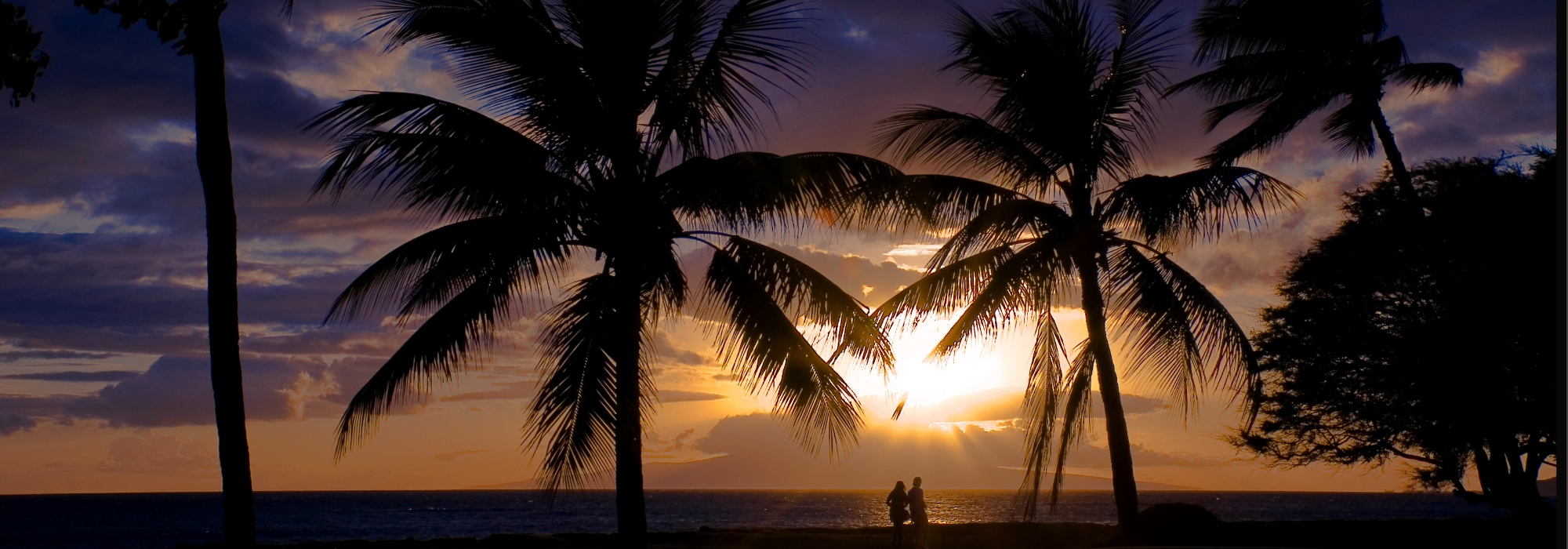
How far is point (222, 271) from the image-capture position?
7484 millimetres

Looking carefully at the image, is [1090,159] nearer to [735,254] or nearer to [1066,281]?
[1066,281]

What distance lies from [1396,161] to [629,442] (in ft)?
43.4

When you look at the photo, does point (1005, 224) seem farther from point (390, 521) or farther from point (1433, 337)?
point (390, 521)

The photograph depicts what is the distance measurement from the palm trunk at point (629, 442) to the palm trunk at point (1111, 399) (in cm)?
596

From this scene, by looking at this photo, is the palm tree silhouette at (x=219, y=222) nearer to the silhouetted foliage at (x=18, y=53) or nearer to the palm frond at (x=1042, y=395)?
the silhouetted foliage at (x=18, y=53)

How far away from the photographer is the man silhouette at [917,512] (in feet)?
55.3

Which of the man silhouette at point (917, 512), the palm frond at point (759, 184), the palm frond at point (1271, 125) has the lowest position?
the man silhouette at point (917, 512)

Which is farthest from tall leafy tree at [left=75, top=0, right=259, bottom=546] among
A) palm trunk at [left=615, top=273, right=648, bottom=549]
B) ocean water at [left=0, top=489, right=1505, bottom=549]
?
ocean water at [left=0, top=489, right=1505, bottom=549]

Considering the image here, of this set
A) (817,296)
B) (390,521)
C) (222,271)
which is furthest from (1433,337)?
(390,521)

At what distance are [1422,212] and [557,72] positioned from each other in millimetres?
13477

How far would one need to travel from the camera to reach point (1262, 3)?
1602 centimetres

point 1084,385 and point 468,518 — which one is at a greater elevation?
point 1084,385

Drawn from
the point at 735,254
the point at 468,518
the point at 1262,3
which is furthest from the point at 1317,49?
the point at 468,518

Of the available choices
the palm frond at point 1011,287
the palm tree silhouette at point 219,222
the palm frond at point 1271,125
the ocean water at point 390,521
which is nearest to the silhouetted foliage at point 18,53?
the palm tree silhouette at point 219,222
